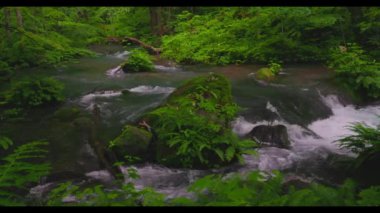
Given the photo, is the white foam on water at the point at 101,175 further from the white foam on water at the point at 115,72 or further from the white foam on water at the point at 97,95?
the white foam on water at the point at 115,72

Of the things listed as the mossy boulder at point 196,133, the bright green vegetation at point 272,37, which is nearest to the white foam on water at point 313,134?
the mossy boulder at point 196,133

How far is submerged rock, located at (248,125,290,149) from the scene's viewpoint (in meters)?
9.71

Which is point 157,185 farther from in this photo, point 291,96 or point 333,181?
point 291,96

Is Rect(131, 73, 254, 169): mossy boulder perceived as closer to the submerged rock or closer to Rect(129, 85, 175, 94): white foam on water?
the submerged rock

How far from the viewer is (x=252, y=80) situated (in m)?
14.6

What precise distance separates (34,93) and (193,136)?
226 inches

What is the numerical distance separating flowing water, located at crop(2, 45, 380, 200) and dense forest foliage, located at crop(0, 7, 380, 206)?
0.47m

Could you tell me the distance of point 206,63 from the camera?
18516mm

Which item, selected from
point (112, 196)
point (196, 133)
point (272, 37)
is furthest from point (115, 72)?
point (112, 196)

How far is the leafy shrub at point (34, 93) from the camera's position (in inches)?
472

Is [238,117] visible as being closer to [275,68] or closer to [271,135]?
[271,135]

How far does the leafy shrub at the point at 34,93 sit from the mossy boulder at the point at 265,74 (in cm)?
674

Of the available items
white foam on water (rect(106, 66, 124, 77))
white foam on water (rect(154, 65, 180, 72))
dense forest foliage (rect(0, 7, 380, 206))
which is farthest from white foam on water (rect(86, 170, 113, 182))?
white foam on water (rect(154, 65, 180, 72))

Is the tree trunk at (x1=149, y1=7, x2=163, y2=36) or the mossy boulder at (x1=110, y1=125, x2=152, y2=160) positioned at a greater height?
the tree trunk at (x1=149, y1=7, x2=163, y2=36)
